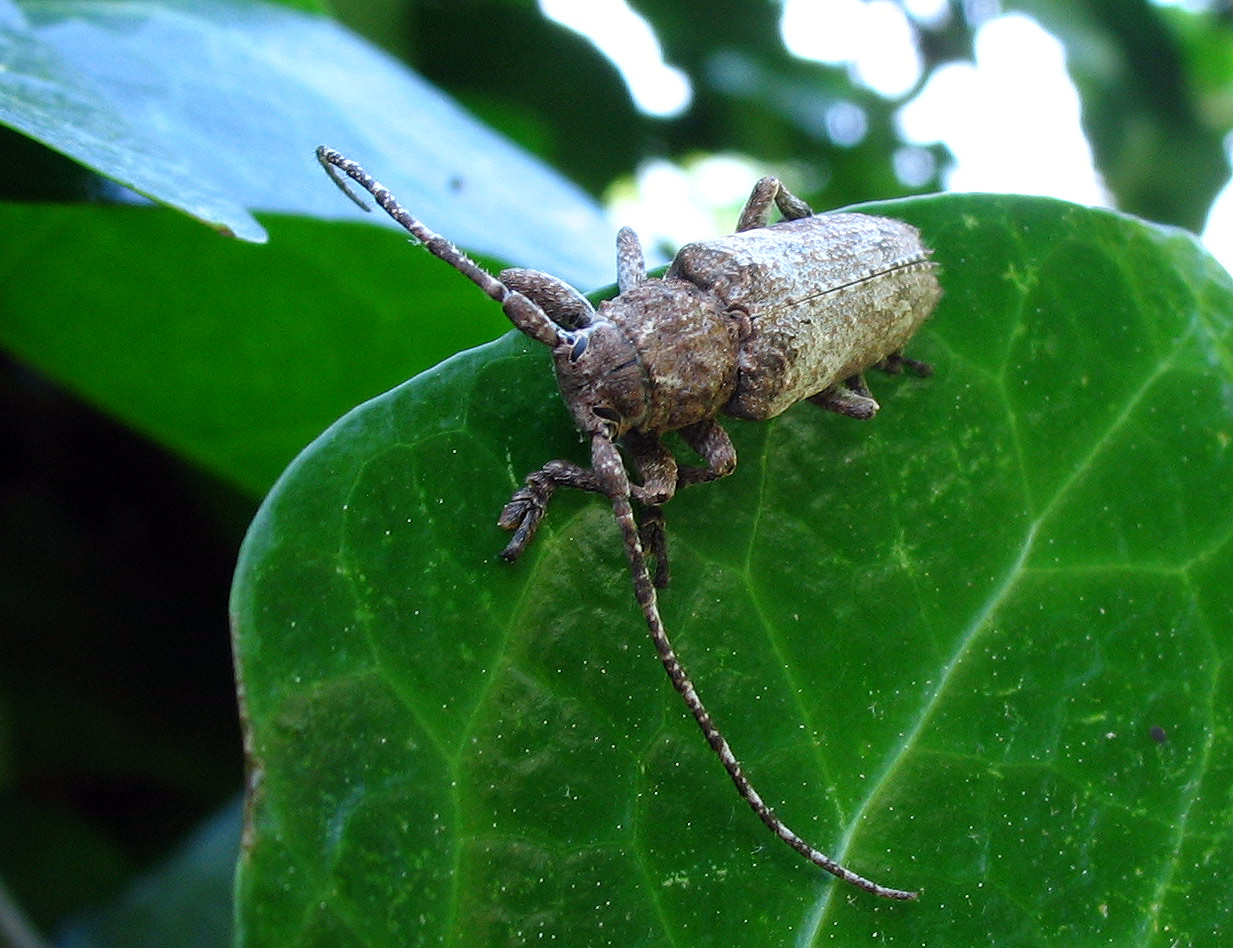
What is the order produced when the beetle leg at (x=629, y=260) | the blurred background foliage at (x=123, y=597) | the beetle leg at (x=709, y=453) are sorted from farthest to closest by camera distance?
the blurred background foliage at (x=123, y=597)
the beetle leg at (x=629, y=260)
the beetle leg at (x=709, y=453)

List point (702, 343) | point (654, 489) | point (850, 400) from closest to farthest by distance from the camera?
point (654, 489), point (850, 400), point (702, 343)

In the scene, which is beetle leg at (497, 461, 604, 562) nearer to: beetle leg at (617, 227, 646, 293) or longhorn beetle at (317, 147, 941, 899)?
longhorn beetle at (317, 147, 941, 899)

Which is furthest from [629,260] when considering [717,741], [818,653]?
[717,741]

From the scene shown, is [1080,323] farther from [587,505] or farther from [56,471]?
[56,471]

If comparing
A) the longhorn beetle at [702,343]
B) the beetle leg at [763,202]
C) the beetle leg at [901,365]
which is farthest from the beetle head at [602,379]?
the beetle leg at [763,202]

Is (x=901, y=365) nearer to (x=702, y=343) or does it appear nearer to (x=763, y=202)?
(x=702, y=343)

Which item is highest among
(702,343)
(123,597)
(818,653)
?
(702,343)

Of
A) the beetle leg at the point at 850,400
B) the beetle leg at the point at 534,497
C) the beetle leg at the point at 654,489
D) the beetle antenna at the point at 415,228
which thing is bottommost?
the beetle leg at the point at 654,489

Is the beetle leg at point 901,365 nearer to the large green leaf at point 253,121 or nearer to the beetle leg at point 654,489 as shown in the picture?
the beetle leg at point 654,489
